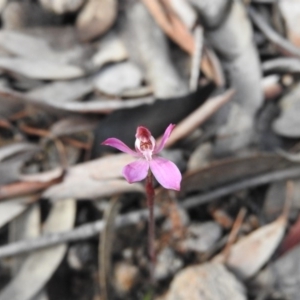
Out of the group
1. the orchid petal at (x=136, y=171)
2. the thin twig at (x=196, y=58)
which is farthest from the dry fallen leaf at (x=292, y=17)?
the orchid petal at (x=136, y=171)

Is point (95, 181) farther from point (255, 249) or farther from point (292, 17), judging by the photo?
point (292, 17)

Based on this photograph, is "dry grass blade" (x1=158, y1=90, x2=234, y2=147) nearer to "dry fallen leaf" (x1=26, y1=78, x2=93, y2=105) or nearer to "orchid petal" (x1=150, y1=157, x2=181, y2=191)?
"dry fallen leaf" (x1=26, y1=78, x2=93, y2=105)

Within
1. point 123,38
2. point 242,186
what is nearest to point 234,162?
point 242,186

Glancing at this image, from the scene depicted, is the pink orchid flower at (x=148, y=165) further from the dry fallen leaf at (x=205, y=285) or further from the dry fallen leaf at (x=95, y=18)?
the dry fallen leaf at (x=95, y=18)

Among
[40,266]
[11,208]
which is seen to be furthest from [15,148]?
[40,266]

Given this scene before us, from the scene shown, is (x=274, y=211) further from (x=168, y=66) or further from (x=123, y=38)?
(x=123, y=38)

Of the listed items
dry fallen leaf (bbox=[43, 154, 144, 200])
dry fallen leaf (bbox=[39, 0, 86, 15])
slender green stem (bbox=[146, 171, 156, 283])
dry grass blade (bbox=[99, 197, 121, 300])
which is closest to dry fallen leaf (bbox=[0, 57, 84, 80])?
dry fallen leaf (bbox=[39, 0, 86, 15])
